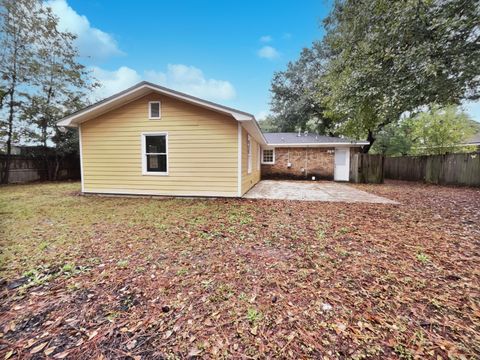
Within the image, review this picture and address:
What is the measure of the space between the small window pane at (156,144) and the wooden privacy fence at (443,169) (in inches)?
518

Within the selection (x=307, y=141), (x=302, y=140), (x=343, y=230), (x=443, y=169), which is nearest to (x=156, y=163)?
(x=343, y=230)

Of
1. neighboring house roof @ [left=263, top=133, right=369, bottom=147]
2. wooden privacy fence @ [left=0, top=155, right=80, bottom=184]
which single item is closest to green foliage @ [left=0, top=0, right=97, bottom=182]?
wooden privacy fence @ [left=0, top=155, right=80, bottom=184]

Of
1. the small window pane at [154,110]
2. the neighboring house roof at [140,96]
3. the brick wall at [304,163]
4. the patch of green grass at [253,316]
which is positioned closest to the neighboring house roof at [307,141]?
the brick wall at [304,163]

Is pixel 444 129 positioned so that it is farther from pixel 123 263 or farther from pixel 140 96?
pixel 123 263

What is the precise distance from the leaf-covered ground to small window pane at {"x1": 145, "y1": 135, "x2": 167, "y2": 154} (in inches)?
139

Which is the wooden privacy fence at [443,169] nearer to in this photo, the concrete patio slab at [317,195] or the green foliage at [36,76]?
the concrete patio slab at [317,195]

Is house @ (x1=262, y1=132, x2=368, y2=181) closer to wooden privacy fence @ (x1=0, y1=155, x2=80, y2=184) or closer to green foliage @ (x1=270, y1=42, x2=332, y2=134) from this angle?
green foliage @ (x1=270, y1=42, x2=332, y2=134)

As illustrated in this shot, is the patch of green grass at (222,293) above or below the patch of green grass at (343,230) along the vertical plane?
below

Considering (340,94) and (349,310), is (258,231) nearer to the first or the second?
(349,310)

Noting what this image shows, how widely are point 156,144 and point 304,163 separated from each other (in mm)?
9000

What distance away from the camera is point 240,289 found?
222 cm

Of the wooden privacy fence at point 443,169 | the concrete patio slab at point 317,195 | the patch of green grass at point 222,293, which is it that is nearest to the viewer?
the patch of green grass at point 222,293

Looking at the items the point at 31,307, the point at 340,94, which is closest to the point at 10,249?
the point at 31,307

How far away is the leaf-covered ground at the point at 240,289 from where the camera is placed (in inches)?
61.9
